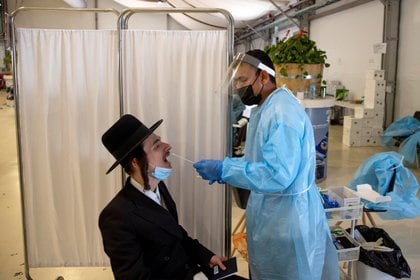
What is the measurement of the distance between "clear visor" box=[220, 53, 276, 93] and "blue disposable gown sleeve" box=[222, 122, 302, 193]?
30 centimetres

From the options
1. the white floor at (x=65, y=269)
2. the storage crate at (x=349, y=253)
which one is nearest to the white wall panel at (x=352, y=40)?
the white floor at (x=65, y=269)

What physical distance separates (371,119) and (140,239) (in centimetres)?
581

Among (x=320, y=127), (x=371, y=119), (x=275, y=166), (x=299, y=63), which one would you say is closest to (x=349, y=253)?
(x=275, y=166)

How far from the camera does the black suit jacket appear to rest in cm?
139

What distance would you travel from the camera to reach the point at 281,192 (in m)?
1.51

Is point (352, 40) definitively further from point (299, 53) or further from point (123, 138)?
point (123, 138)

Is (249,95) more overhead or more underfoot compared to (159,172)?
more overhead

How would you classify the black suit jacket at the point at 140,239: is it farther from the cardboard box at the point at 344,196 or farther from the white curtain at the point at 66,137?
the cardboard box at the point at 344,196

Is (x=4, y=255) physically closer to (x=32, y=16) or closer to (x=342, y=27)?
(x=342, y=27)

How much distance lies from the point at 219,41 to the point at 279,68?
192 centimetres

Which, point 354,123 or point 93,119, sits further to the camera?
point 354,123

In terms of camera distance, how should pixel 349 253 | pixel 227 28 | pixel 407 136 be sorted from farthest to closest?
pixel 407 136 → pixel 349 253 → pixel 227 28

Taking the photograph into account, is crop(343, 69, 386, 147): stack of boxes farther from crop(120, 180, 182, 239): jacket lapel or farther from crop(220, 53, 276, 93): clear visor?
crop(120, 180, 182, 239): jacket lapel


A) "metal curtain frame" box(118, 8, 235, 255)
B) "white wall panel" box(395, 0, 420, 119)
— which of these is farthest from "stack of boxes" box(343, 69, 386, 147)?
"metal curtain frame" box(118, 8, 235, 255)
